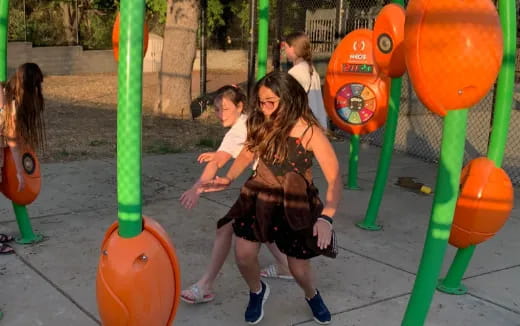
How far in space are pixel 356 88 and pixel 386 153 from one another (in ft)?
2.87

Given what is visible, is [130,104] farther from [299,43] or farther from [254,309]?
[299,43]

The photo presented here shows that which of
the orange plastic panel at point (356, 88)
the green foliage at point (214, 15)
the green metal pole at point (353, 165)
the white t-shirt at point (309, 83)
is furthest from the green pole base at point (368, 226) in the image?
the green foliage at point (214, 15)

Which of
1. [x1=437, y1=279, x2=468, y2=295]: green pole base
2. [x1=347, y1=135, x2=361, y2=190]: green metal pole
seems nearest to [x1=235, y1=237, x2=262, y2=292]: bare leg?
[x1=437, y1=279, x2=468, y2=295]: green pole base

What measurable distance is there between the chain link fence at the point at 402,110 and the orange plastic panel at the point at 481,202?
3.90 metres

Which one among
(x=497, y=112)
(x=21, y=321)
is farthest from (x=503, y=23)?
(x=21, y=321)

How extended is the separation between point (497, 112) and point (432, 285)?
1.29m

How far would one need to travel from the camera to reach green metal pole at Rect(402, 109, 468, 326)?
8.10 feet

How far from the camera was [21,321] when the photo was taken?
10.4 ft

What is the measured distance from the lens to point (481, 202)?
3322mm

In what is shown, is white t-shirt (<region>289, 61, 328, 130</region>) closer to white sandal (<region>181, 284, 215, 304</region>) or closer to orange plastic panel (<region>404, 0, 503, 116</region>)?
white sandal (<region>181, 284, 215, 304</region>)

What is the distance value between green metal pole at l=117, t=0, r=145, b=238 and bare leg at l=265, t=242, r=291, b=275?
1.74 metres

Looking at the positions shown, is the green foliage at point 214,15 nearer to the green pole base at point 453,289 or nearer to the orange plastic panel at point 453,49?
the green pole base at point 453,289

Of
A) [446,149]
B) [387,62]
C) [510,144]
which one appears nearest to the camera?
[446,149]

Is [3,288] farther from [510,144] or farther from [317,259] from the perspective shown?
[510,144]
